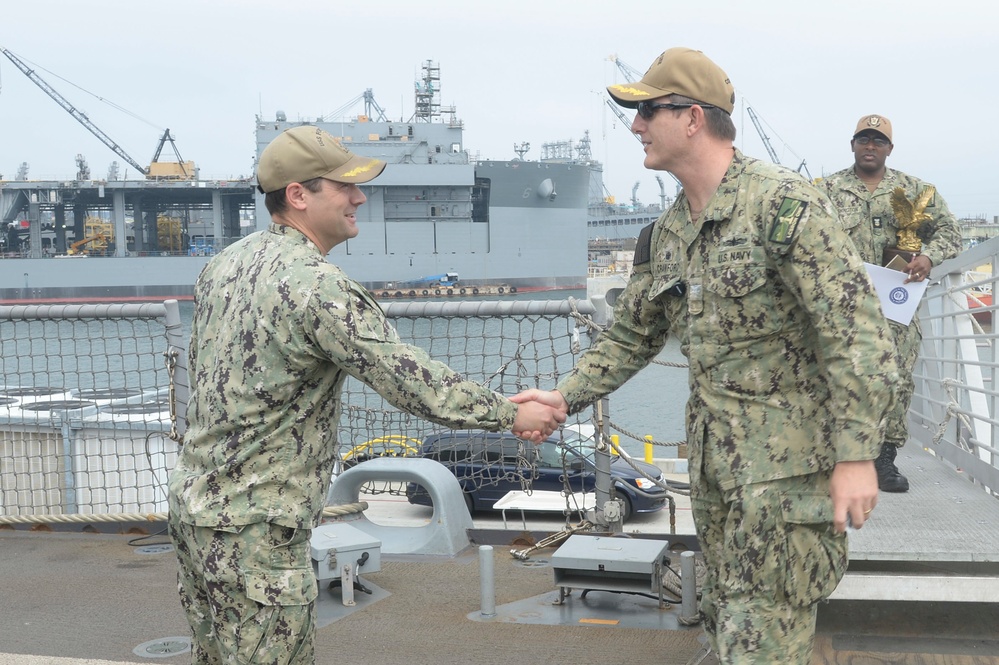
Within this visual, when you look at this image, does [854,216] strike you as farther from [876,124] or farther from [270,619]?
[270,619]

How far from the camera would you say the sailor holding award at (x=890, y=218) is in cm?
421

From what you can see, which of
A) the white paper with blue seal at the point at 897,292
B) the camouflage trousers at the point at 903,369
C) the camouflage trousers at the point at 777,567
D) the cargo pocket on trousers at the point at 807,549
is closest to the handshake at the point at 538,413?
the camouflage trousers at the point at 777,567

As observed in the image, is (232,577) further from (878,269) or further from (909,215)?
(909,215)

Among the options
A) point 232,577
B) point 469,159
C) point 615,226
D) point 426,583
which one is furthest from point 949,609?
point 615,226

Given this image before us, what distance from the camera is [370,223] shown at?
60375mm

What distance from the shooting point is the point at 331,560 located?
3.86m

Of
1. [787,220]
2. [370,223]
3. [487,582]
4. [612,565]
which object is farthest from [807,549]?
[370,223]

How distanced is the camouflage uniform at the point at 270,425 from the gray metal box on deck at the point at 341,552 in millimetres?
1701

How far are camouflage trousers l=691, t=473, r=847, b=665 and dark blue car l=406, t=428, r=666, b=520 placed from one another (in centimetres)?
201

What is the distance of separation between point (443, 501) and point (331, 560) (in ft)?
2.64

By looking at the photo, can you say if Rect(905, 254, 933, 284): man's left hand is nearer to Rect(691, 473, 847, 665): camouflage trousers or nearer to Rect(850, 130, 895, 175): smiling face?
Rect(850, 130, 895, 175): smiling face

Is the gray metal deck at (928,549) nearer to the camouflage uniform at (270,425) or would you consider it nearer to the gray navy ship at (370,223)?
the camouflage uniform at (270,425)

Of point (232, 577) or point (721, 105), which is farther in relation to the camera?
point (721, 105)

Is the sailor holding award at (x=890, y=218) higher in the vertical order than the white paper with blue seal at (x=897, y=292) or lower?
higher
